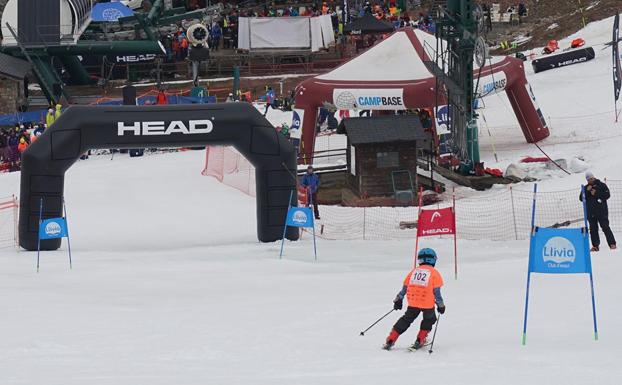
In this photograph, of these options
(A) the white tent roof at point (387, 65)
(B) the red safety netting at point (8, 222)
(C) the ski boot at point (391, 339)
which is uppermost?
(A) the white tent roof at point (387, 65)

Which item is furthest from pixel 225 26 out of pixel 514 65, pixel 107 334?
pixel 107 334

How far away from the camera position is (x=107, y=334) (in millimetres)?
13906

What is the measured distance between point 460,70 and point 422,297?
61.7 feet

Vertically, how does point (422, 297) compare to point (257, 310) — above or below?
above

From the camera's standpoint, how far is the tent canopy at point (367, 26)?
149 ft

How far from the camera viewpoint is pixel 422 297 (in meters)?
12.7

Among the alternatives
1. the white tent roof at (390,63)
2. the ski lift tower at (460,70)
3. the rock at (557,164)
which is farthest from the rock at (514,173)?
the white tent roof at (390,63)

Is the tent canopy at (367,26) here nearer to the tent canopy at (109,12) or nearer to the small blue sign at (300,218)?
the tent canopy at (109,12)

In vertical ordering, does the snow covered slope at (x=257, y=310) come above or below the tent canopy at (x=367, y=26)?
below

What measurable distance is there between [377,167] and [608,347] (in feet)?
52.2

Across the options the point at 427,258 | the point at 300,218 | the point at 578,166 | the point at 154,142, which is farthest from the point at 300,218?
the point at 578,166

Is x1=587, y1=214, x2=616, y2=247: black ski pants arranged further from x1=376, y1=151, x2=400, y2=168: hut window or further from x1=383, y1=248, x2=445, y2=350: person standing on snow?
x1=376, y1=151, x2=400, y2=168: hut window

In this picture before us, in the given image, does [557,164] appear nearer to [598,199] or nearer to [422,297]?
[598,199]

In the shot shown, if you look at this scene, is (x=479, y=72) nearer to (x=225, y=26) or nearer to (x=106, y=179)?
(x=106, y=179)
